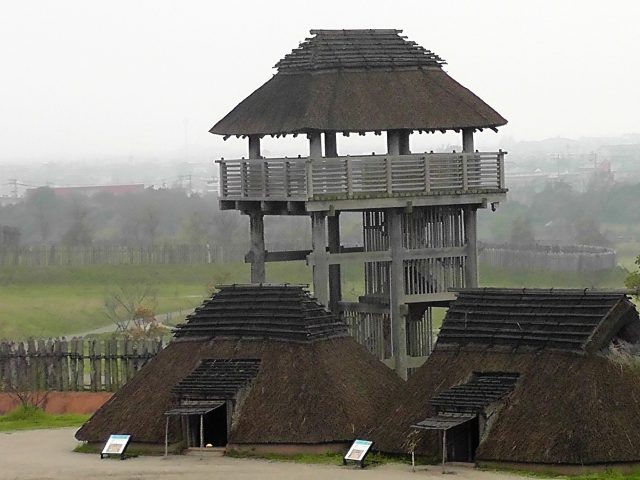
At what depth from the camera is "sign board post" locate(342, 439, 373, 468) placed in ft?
→ 114

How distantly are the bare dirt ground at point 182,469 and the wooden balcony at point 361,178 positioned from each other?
25.4 ft

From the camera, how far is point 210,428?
38156 millimetres

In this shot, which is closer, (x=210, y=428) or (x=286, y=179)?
(x=210, y=428)

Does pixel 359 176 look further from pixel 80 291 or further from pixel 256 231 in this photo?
pixel 80 291

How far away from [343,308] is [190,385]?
8.05 m

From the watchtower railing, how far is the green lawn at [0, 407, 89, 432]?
662 cm

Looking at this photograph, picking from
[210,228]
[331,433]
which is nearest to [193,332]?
[331,433]

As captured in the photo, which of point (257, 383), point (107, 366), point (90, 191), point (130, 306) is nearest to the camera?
point (257, 383)

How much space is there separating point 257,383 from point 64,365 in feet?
48.3

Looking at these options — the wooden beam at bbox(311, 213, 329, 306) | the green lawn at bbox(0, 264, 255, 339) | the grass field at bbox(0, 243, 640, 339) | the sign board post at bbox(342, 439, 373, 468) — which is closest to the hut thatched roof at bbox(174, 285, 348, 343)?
the wooden beam at bbox(311, 213, 329, 306)

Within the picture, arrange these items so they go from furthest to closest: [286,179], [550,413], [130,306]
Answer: [130,306]
[286,179]
[550,413]

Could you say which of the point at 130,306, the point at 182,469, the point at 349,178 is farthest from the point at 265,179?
the point at 130,306

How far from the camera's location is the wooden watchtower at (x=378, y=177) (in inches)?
1652

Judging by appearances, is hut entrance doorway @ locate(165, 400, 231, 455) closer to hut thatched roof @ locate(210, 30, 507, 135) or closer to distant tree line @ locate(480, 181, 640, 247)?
hut thatched roof @ locate(210, 30, 507, 135)
